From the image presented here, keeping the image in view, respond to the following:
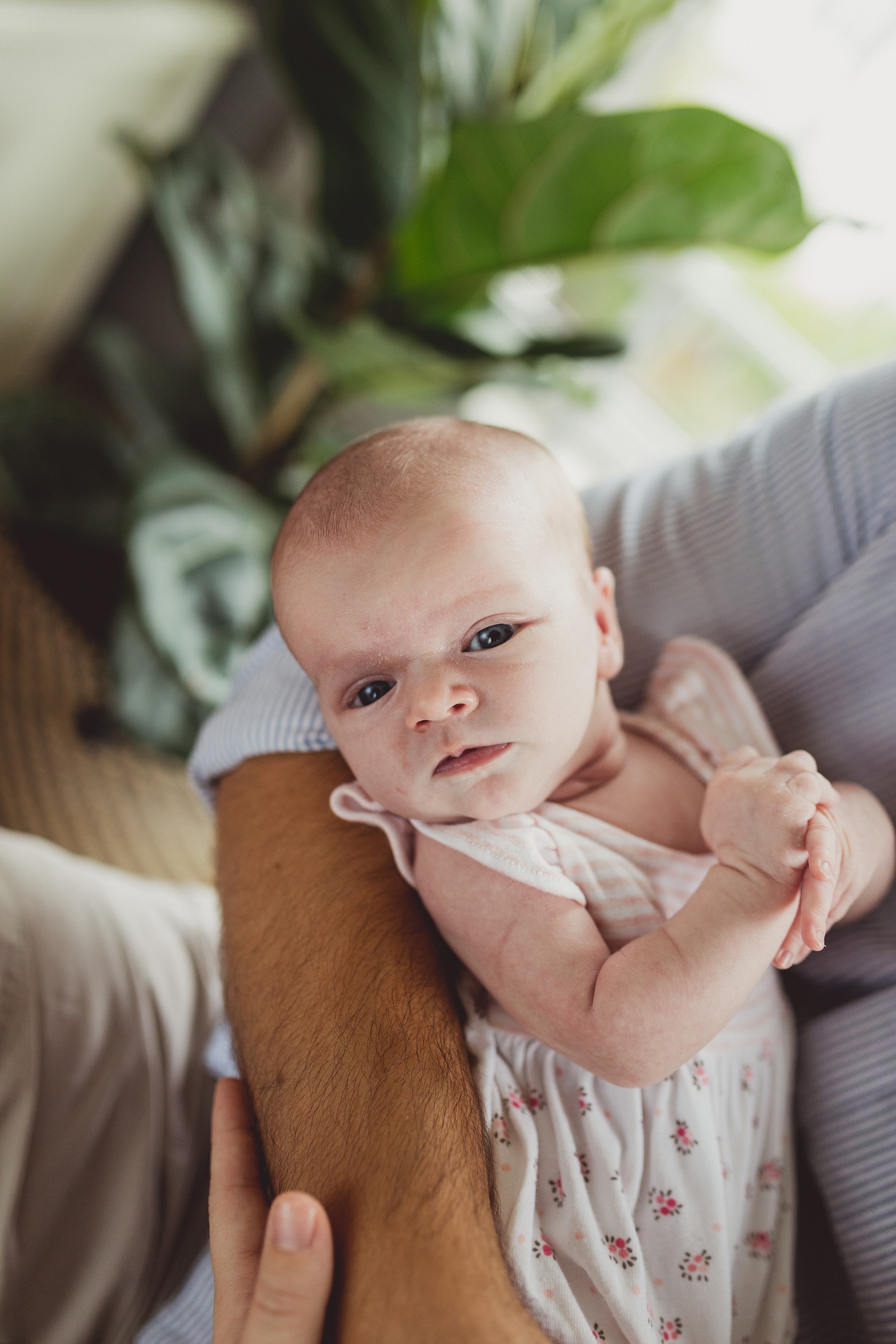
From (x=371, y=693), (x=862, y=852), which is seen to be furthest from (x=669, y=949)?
(x=371, y=693)

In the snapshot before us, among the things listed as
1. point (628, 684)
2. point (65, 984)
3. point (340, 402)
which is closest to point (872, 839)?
point (628, 684)

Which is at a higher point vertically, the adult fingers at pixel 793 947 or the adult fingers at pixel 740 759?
the adult fingers at pixel 740 759

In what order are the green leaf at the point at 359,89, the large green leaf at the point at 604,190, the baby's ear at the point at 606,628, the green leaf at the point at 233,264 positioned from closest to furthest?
the baby's ear at the point at 606,628, the large green leaf at the point at 604,190, the green leaf at the point at 359,89, the green leaf at the point at 233,264

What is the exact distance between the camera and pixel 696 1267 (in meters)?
0.66

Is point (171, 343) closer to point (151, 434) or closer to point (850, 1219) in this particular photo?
point (151, 434)

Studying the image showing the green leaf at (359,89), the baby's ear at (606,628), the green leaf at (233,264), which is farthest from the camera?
the green leaf at (233,264)

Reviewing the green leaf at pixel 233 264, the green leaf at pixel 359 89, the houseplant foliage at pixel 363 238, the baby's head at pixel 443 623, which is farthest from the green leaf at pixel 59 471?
the baby's head at pixel 443 623

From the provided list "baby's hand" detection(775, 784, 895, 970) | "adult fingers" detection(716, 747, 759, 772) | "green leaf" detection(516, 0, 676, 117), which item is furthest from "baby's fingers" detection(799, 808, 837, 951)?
"green leaf" detection(516, 0, 676, 117)

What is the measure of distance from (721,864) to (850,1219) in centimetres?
34

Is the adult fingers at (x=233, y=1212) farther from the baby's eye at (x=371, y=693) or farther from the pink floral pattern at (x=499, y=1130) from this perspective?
the baby's eye at (x=371, y=693)

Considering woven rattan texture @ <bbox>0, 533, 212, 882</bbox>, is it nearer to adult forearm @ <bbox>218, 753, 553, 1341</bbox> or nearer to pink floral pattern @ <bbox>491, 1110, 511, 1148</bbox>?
adult forearm @ <bbox>218, 753, 553, 1341</bbox>

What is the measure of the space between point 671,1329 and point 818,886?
36 cm

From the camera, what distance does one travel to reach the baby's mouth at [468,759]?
25.9 inches

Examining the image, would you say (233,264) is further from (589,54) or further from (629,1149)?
(629,1149)
